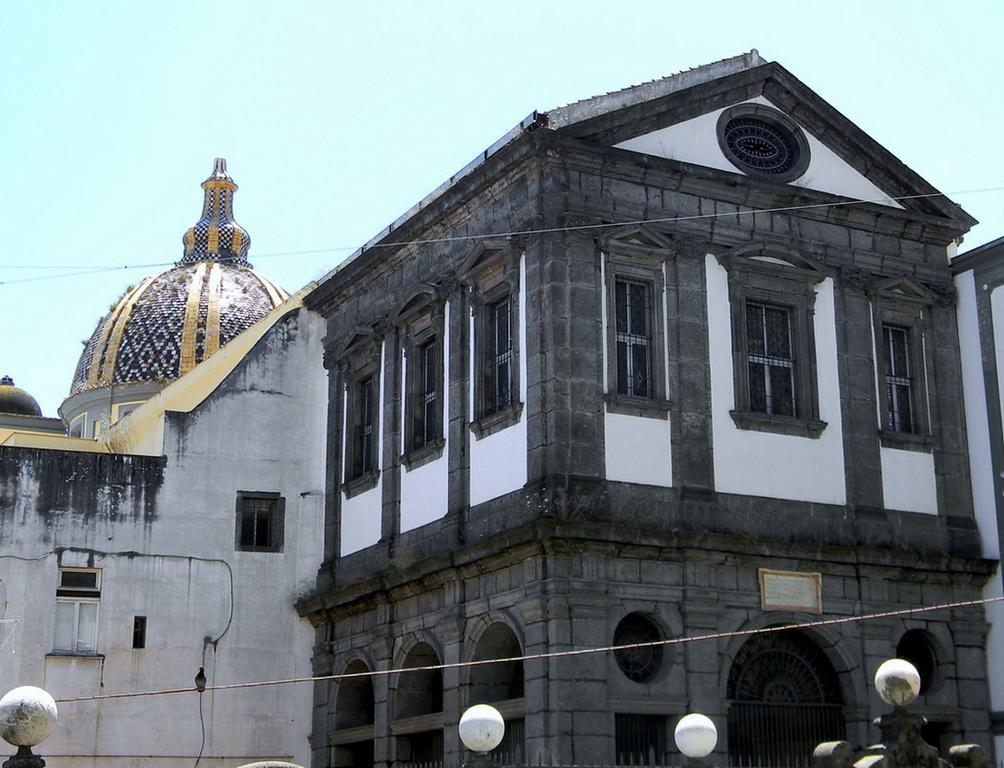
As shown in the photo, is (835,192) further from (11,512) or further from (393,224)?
(11,512)

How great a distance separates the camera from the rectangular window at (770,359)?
26734mm

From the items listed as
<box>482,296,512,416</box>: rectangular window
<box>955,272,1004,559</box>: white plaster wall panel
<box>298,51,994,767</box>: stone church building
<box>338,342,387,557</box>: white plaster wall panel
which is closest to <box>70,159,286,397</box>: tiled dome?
<box>338,342,387,557</box>: white plaster wall panel

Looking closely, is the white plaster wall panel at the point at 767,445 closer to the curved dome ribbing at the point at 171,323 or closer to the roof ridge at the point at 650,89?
the roof ridge at the point at 650,89

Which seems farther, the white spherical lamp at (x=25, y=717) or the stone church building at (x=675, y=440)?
the stone church building at (x=675, y=440)

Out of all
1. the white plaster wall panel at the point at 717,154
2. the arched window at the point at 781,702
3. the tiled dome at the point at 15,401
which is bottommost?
the arched window at the point at 781,702

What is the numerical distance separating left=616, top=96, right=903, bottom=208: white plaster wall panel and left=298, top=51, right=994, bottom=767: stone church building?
0.16ft

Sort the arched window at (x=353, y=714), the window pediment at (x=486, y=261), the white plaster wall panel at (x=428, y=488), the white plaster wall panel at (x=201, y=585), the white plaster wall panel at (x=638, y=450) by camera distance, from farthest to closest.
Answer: the arched window at (x=353, y=714) < the white plaster wall panel at (x=201, y=585) < the white plaster wall panel at (x=428, y=488) < the window pediment at (x=486, y=261) < the white plaster wall panel at (x=638, y=450)

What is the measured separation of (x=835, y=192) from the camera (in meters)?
28.2

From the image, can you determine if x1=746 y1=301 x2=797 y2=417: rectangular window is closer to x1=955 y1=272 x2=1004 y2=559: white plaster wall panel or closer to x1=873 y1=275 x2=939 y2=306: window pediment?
x1=873 y1=275 x2=939 y2=306: window pediment

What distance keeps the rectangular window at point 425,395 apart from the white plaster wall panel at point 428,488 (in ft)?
1.72

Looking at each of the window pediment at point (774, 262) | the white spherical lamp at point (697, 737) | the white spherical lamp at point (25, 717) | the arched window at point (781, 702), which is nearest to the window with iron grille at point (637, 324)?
the window pediment at point (774, 262)

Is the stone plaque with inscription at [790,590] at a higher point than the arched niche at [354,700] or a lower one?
higher

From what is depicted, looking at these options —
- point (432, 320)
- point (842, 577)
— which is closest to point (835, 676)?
point (842, 577)


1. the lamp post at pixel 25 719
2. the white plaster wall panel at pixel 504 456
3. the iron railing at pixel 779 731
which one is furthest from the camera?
the white plaster wall panel at pixel 504 456
